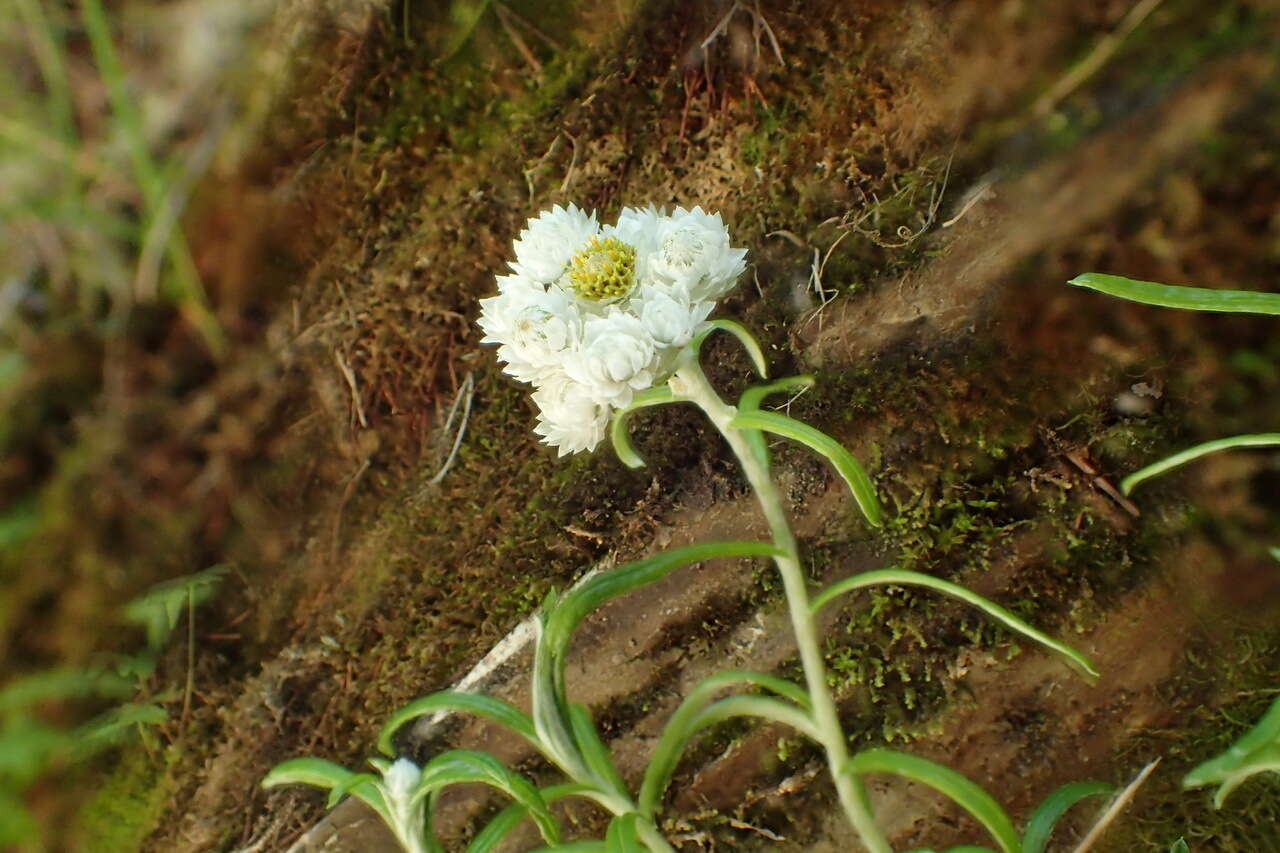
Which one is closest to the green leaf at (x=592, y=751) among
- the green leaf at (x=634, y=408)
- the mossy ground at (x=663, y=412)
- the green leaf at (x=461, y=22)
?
the mossy ground at (x=663, y=412)

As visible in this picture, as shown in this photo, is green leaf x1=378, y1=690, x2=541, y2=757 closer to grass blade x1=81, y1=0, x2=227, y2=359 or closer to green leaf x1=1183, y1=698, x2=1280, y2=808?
green leaf x1=1183, y1=698, x2=1280, y2=808

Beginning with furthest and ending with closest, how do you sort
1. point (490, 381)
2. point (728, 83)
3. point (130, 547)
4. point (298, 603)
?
point (130, 547)
point (298, 603)
point (490, 381)
point (728, 83)

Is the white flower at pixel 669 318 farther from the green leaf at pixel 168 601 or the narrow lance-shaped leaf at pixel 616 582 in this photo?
the green leaf at pixel 168 601

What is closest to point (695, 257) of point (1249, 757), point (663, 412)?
point (663, 412)

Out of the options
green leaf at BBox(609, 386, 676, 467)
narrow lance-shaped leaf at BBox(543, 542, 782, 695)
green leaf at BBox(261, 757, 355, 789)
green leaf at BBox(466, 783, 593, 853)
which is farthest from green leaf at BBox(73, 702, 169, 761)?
green leaf at BBox(609, 386, 676, 467)

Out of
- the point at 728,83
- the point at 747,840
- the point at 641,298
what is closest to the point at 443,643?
the point at 747,840

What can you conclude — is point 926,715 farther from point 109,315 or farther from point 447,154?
point 109,315

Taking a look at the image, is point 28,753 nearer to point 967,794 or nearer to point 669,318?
point 669,318

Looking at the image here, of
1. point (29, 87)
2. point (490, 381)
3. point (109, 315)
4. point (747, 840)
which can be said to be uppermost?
point (29, 87)
